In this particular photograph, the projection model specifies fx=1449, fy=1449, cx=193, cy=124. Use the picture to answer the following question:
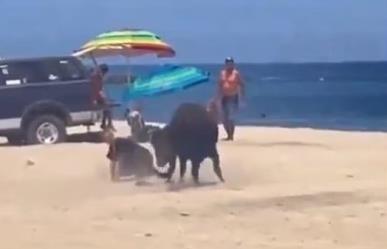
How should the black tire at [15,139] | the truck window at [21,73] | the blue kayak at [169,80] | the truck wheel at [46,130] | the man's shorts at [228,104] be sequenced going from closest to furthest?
the blue kayak at [169,80] → the truck wheel at [46,130] → the truck window at [21,73] → the man's shorts at [228,104] → the black tire at [15,139]

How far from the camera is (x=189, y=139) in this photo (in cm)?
1864

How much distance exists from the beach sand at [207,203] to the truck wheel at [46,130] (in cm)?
153

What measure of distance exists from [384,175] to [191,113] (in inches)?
115

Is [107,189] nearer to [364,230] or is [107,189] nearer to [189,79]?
[189,79]

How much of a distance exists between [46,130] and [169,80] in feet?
14.4

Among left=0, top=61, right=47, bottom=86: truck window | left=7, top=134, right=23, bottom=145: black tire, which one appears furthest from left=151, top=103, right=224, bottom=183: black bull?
left=7, top=134, right=23, bottom=145: black tire

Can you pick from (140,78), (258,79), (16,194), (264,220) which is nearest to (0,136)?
(140,78)

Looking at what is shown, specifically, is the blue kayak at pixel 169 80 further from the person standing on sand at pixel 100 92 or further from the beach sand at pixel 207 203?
the person standing on sand at pixel 100 92

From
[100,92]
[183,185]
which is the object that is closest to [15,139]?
[100,92]

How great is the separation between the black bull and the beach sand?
1.07ft

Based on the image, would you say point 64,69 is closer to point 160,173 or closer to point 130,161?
point 130,161

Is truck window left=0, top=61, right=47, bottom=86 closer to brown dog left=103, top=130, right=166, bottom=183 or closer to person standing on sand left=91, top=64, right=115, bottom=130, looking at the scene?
person standing on sand left=91, top=64, right=115, bottom=130

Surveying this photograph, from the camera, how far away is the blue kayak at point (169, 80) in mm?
21266

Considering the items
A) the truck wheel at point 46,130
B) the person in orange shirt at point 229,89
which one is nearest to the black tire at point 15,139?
the truck wheel at point 46,130
